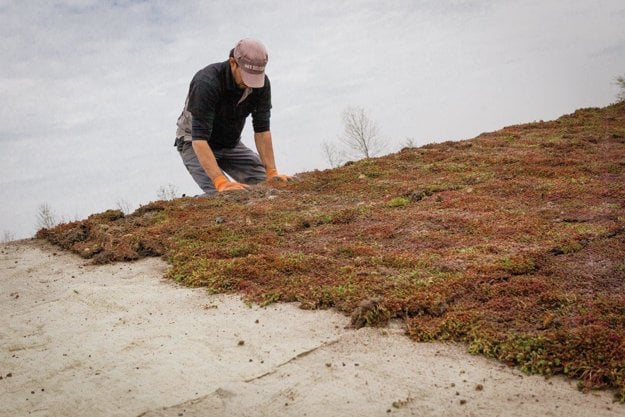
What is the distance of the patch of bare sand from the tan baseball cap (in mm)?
4285

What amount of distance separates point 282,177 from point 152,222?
11.4 feet

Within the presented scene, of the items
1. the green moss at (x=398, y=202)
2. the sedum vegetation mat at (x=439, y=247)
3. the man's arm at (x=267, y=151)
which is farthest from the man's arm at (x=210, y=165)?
the green moss at (x=398, y=202)

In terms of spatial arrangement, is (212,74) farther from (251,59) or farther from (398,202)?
(398,202)

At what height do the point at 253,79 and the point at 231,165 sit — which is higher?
the point at 253,79

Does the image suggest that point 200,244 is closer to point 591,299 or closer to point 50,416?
point 50,416

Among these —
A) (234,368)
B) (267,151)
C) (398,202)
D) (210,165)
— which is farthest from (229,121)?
(234,368)

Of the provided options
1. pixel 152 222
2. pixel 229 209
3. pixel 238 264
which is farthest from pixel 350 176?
pixel 238 264

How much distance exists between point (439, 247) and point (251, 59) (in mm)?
4293

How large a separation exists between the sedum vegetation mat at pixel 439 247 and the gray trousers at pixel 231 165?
40cm

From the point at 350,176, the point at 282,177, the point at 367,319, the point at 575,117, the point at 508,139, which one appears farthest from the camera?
the point at 575,117

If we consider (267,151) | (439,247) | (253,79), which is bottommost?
(439,247)

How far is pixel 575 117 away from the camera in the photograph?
71.6 feet

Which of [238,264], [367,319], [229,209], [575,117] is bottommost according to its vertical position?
[367,319]

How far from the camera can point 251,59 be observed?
845 cm
